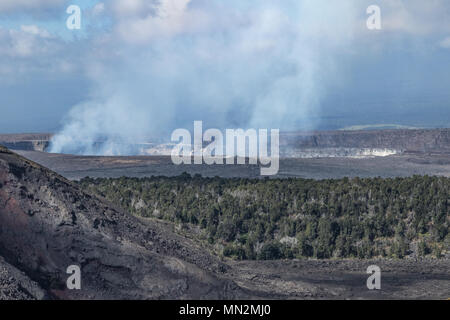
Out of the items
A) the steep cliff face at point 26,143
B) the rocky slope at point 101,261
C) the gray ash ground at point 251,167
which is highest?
the steep cliff face at point 26,143

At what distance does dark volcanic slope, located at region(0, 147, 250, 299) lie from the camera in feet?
61.5

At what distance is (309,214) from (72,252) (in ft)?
56.6

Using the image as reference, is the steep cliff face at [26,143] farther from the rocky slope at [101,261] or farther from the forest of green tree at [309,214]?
the rocky slope at [101,261]

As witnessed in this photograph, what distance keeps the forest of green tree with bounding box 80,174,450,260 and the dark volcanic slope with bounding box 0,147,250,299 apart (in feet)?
30.5

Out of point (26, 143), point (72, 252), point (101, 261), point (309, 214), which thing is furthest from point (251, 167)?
point (72, 252)

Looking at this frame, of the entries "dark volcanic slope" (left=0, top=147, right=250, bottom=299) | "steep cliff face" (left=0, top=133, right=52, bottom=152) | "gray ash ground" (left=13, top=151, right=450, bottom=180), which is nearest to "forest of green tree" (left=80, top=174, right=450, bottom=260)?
"dark volcanic slope" (left=0, top=147, right=250, bottom=299)

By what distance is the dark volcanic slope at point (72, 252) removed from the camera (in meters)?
18.7

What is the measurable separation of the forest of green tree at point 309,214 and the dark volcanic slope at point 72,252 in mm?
9302

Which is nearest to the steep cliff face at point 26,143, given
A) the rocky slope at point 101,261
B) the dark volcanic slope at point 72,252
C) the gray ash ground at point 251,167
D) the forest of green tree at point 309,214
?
the gray ash ground at point 251,167

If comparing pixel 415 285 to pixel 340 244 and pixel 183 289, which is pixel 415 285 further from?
pixel 183 289

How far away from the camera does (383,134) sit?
98.4 m

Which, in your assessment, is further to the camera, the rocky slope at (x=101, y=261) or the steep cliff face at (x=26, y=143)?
the steep cliff face at (x=26, y=143)

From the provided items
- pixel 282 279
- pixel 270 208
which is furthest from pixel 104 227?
pixel 270 208
